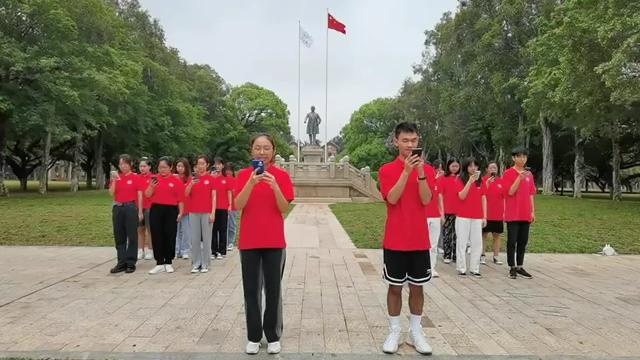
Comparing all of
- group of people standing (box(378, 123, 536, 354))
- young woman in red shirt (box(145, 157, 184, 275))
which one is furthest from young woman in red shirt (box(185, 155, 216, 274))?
group of people standing (box(378, 123, 536, 354))

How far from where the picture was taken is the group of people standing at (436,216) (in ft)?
14.7

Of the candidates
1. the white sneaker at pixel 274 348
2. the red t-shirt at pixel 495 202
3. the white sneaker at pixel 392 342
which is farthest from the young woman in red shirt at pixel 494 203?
the white sneaker at pixel 274 348

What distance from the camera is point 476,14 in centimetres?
3656

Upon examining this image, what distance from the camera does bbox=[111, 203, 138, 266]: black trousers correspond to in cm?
819

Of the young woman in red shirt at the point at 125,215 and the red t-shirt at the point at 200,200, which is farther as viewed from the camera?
the red t-shirt at the point at 200,200

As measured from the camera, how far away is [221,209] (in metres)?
9.79

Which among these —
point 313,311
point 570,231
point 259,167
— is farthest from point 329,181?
point 259,167

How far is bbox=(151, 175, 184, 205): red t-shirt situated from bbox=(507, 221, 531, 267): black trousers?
17.1 ft

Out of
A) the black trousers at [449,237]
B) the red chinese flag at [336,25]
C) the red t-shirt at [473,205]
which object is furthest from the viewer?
the red chinese flag at [336,25]

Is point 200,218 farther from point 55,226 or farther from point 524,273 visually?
point 55,226

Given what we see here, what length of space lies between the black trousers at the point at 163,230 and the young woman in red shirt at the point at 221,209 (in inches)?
47.2

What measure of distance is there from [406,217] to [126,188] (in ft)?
17.3

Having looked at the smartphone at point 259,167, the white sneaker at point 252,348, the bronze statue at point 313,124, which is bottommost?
the white sneaker at point 252,348

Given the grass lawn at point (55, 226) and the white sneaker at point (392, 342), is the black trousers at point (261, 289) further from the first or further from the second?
the grass lawn at point (55, 226)
